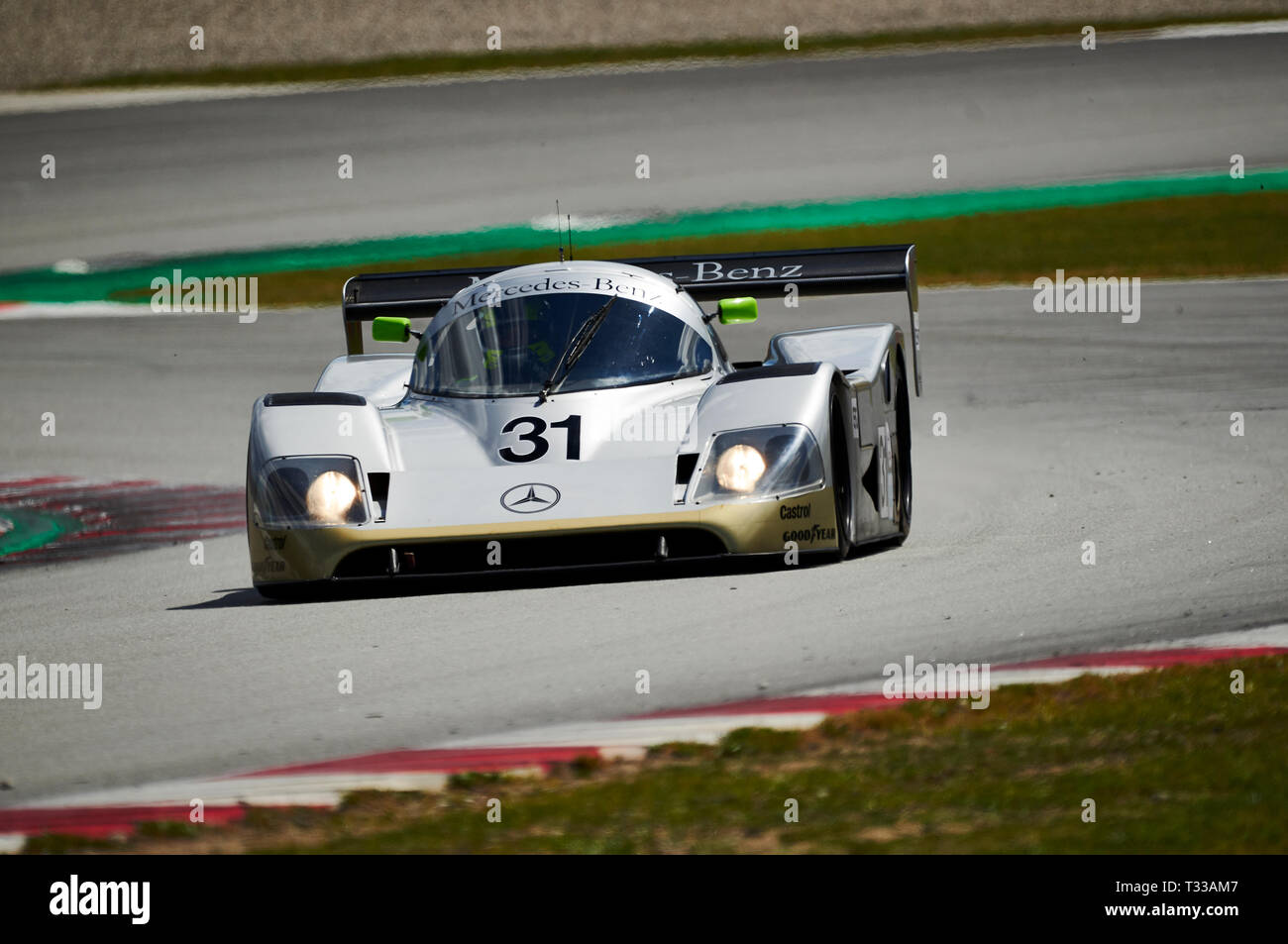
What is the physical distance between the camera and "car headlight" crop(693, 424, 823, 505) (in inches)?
283

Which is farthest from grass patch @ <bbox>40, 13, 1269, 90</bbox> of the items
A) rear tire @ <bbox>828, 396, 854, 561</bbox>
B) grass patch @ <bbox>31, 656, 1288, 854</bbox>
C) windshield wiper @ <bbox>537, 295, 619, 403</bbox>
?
grass patch @ <bbox>31, 656, 1288, 854</bbox>

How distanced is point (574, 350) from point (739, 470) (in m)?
1.20

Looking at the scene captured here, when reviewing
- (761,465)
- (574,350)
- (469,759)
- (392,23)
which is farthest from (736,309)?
(392,23)

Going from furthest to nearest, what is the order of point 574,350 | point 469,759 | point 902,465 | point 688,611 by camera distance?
1. point 902,465
2. point 574,350
3. point 688,611
4. point 469,759

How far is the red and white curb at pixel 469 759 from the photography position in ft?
15.8

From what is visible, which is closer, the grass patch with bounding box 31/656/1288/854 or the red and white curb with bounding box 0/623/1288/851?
the grass patch with bounding box 31/656/1288/854

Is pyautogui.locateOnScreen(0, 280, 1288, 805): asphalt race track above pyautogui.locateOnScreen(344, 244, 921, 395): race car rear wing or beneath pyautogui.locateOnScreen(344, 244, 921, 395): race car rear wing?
beneath

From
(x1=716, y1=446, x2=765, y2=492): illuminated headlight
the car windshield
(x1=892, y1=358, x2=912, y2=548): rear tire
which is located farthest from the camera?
(x1=892, y1=358, x2=912, y2=548): rear tire

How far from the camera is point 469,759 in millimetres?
5199

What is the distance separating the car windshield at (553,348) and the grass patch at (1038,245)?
10.2m

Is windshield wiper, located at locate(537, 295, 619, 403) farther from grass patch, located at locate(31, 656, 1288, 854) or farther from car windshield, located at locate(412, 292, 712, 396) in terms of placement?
grass patch, located at locate(31, 656, 1288, 854)

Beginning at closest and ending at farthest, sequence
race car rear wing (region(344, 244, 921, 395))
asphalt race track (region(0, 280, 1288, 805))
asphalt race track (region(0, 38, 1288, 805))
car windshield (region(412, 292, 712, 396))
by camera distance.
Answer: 1. asphalt race track (region(0, 280, 1288, 805))
2. asphalt race track (region(0, 38, 1288, 805))
3. car windshield (region(412, 292, 712, 396))
4. race car rear wing (region(344, 244, 921, 395))

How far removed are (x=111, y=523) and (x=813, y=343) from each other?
387 centimetres

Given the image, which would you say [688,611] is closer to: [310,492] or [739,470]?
[739,470]
